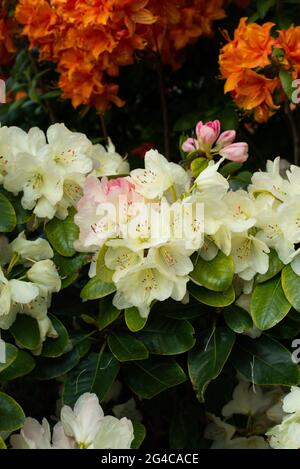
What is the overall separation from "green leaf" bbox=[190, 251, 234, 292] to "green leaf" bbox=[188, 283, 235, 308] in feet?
0.09

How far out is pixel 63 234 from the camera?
5.08ft

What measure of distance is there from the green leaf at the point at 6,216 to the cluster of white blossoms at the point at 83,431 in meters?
0.33

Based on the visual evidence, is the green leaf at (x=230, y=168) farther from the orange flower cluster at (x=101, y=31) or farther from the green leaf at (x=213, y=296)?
the orange flower cluster at (x=101, y=31)

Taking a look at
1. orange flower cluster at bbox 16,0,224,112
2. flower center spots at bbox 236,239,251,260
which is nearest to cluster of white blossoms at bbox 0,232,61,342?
flower center spots at bbox 236,239,251,260

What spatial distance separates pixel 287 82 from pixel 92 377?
0.73 m

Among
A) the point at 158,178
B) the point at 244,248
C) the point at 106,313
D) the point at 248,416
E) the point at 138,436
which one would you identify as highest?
the point at 158,178

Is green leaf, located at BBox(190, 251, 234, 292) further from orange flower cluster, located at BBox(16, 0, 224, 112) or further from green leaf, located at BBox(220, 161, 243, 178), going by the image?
orange flower cluster, located at BBox(16, 0, 224, 112)

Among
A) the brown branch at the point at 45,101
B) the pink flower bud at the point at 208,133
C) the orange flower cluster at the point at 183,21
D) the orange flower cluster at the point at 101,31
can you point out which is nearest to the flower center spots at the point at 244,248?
the pink flower bud at the point at 208,133

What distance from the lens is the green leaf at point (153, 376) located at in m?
1.48

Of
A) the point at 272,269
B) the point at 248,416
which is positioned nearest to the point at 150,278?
the point at 272,269

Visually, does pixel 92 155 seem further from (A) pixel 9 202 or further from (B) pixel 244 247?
(B) pixel 244 247

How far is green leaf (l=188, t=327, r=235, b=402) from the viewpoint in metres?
1.43

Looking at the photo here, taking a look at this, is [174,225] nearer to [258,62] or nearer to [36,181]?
[36,181]

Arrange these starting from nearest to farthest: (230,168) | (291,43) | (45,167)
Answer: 1. (45,167)
2. (230,168)
3. (291,43)
